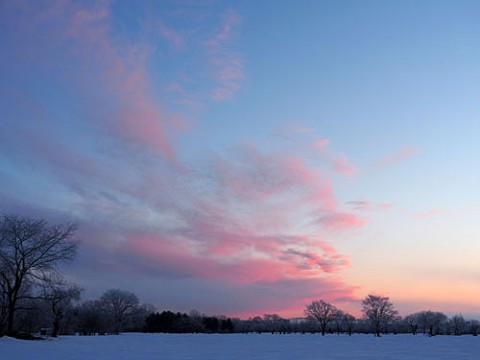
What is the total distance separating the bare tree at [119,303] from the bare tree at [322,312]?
219 feet

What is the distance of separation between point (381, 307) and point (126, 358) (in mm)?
138953

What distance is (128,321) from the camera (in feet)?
470

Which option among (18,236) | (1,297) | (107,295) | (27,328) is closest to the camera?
(18,236)

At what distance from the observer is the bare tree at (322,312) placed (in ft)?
546

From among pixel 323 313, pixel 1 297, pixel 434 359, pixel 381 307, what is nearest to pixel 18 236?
pixel 1 297

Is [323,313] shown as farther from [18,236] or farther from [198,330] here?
[18,236]

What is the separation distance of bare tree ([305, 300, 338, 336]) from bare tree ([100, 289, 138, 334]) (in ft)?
219

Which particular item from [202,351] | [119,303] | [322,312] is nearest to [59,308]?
[202,351]

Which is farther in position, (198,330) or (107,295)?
(198,330)

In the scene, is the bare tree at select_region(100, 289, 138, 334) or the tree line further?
the bare tree at select_region(100, 289, 138, 334)

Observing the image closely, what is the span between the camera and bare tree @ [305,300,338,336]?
16631cm

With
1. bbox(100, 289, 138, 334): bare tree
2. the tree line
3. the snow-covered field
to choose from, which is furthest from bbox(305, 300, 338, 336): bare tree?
the snow-covered field

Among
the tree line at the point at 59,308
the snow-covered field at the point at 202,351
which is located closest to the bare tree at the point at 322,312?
the tree line at the point at 59,308

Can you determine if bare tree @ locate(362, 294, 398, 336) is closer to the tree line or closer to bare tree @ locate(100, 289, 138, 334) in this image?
the tree line
